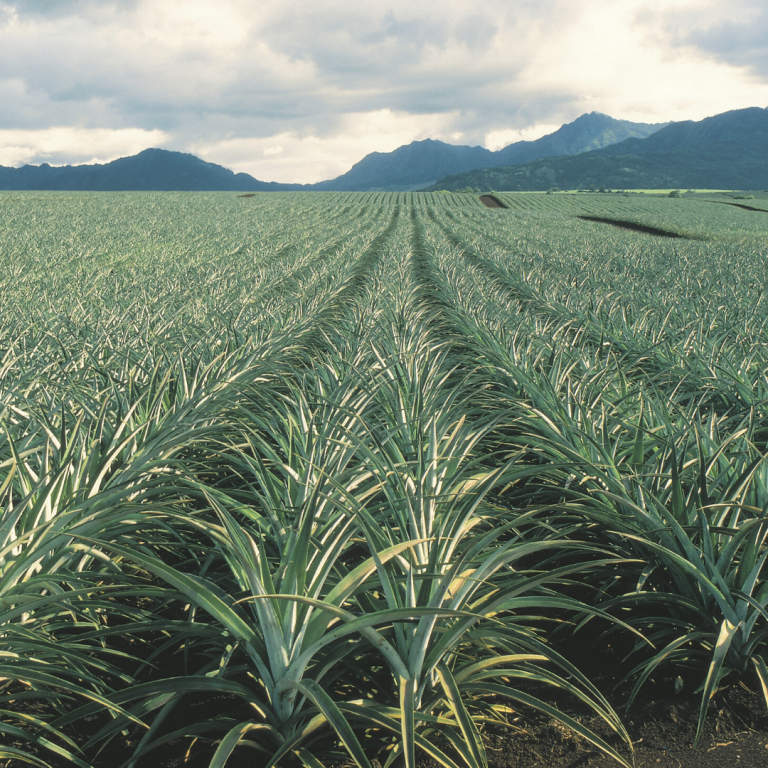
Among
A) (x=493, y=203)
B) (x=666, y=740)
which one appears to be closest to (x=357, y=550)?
(x=666, y=740)

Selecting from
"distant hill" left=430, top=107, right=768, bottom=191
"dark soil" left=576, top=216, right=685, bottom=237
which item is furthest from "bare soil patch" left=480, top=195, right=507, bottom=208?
"distant hill" left=430, top=107, right=768, bottom=191

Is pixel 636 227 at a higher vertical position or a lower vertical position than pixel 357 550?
higher

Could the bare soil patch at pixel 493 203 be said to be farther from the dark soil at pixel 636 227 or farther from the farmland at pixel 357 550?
the farmland at pixel 357 550

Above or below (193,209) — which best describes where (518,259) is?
below

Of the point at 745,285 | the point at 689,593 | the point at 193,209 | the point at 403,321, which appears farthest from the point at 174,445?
the point at 193,209

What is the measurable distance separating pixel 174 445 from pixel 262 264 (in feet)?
35.7

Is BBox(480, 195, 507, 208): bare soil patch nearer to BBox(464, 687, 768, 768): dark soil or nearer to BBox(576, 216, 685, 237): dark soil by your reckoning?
BBox(576, 216, 685, 237): dark soil

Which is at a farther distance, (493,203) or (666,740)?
(493,203)

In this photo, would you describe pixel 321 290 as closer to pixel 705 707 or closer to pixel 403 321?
pixel 403 321

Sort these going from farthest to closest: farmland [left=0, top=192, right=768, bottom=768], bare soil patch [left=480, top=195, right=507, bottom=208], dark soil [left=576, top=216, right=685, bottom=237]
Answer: bare soil patch [left=480, top=195, right=507, bottom=208]
dark soil [left=576, top=216, right=685, bottom=237]
farmland [left=0, top=192, right=768, bottom=768]

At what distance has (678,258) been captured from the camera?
A: 14.3 metres

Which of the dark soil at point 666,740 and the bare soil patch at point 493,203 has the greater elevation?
the bare soil patch at point 493,203

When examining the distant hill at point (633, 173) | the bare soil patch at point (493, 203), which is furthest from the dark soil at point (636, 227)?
the distant hill at point (633, 173)

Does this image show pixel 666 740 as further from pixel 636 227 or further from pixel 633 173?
pixel 633 173
